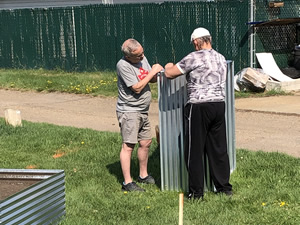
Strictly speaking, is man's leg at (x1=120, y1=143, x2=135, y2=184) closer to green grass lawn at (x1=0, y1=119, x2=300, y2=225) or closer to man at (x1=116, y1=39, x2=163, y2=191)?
man at (x1=116, y1=39, x2=163, y2=191)

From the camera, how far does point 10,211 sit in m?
4.16

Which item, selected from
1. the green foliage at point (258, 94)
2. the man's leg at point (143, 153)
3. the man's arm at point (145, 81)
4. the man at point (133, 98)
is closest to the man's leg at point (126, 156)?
the man at point (133, 98)

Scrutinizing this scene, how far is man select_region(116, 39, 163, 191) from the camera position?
18.3 feet

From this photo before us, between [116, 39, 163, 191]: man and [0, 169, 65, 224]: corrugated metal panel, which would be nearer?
[0, 169, 65, 224]: corrugated metal panel

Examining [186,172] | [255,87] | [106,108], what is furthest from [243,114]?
[186,172]

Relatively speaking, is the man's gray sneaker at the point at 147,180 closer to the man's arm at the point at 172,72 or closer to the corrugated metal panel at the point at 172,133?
the corrugated metal panel at the point at 172,133

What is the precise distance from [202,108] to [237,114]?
511cm

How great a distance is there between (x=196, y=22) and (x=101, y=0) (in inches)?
255

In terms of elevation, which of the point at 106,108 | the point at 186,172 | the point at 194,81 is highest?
the point at 194,81

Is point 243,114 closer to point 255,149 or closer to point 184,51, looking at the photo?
point 255,149

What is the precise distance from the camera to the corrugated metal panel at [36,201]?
4.17 m

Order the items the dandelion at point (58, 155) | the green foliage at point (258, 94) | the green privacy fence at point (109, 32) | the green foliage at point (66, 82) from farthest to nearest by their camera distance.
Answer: the green privacy fence at point (109, 32) < the green foliage at point (66, 82) < the green foliage at point (258, 94) < the dandelion at point (58, 155)

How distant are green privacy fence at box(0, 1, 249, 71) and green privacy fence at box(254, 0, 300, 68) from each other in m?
0.45

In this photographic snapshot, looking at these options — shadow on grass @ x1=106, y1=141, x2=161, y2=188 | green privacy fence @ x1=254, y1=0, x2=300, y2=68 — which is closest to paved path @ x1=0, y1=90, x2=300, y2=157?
shadow on grass @ x1=106, y1=141, x2=161, y2=188
